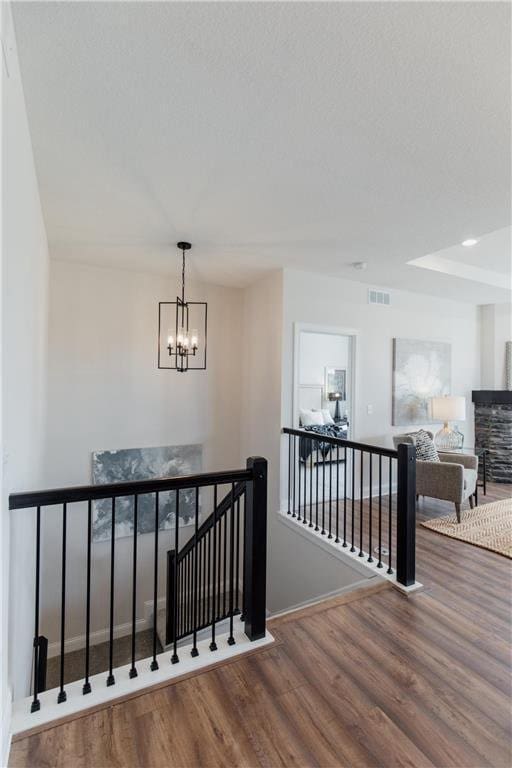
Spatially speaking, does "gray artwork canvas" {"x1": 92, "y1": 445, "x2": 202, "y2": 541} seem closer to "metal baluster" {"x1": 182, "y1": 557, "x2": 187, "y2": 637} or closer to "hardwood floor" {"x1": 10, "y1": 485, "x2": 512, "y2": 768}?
"metal baluster" {"x1": 182, "y1": 557, "x2": 187, "y2": 637}

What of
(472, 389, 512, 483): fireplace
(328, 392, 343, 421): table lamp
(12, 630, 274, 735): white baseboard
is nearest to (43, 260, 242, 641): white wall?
(328, 392, 343, 421): table lamp

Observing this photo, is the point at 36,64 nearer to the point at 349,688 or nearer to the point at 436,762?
the point at 349,688

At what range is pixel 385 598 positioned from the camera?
2.48m

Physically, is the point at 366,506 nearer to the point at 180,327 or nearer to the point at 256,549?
the point at 256,549

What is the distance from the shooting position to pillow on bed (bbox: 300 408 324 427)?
473 cm

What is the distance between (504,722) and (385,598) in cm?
93

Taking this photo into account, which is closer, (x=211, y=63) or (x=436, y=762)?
(x=436, y=762)

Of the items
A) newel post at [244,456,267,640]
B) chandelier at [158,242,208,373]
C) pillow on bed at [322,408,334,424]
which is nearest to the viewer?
newel post at [244,456,267,640]

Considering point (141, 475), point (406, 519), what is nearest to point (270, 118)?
point (406, 519)

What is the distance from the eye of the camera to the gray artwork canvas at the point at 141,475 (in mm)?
4516

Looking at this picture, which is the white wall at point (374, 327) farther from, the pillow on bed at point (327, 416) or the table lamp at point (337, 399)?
the pillow on bed at point (327, 416)

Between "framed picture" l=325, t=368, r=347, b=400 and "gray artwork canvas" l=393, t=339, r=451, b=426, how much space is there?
830mm

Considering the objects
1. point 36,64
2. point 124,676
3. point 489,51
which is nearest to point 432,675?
point 124,676

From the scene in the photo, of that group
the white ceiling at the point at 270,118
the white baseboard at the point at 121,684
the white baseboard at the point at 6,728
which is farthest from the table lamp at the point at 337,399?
the white baseboard at the point at 6,728
